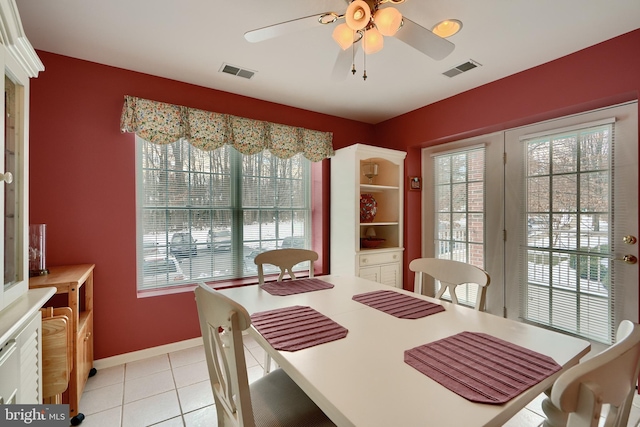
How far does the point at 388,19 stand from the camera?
1238 mm

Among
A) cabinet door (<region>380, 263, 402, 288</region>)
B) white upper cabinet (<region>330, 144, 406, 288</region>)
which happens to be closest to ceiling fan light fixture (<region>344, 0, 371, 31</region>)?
white upper cabinet (<region>330, 144, 406, 288</region>)

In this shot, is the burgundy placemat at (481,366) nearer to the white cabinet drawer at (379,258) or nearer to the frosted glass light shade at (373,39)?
the frosted glass light shade at (373,39)

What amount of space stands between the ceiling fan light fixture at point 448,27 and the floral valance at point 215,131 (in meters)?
1.85

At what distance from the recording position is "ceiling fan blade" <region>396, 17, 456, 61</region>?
1340 mm

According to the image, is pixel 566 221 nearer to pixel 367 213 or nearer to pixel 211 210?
pixel 367 213

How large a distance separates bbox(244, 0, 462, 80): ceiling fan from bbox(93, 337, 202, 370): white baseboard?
2.49 m

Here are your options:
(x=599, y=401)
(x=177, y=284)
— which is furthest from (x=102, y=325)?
(x=599, y=401)

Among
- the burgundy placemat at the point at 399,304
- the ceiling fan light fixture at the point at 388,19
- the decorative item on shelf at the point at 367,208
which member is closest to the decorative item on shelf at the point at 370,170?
the decorative item on shelf at the point at 367,208

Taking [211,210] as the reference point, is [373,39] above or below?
above

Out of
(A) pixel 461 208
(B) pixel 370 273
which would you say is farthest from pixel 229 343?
(A) pixel 461 208

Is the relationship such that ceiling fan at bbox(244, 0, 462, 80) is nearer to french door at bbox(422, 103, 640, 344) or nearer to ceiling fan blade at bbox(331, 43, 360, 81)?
ceiling fan blade at bbox(331, 43, 360, 81)

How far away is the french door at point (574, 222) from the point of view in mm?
2059

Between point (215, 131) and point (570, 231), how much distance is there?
309 centimetres

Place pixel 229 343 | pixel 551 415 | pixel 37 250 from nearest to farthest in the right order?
1. pixel 551 415
2. pixel 229 343
3. pixel 37 250
